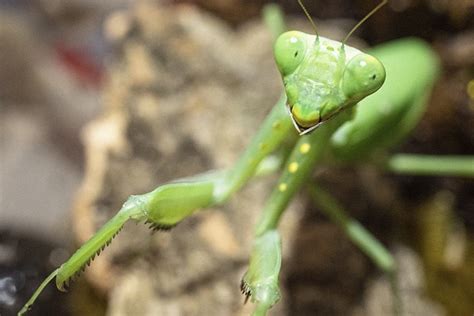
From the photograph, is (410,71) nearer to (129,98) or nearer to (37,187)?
(129,98)

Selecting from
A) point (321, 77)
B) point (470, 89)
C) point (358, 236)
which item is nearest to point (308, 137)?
point (321, 77)

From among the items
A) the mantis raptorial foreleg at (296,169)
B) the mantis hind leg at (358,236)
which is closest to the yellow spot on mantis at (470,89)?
the mantis hind leg at (358,236)

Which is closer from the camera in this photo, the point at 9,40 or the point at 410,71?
the point at 410,71

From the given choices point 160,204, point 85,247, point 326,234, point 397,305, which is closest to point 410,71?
point 326,234

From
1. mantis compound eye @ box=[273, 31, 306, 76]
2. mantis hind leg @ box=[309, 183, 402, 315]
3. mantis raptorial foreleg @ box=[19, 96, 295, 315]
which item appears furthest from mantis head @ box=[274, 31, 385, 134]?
mantis hind leg @ box=[309, 183, 402, 315]

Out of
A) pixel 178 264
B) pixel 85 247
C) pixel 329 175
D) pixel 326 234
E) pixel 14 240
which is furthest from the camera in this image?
pixel 329 175

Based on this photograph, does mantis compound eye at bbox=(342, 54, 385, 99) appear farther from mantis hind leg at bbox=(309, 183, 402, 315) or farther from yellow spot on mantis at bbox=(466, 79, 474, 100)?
yellow spot on mantis at bbox=(466, 79, 474, 100)

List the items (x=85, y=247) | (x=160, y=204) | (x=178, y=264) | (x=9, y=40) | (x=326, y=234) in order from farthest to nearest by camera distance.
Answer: (x=9, y=40)
(x=326, y=234)
(x=178, y=264)
(x=160, y=204)
(x=85, y=247)

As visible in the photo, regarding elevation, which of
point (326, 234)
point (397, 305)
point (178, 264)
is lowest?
point (397, 305)
